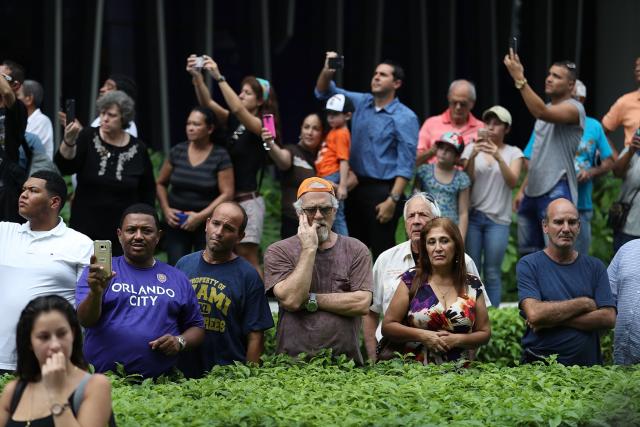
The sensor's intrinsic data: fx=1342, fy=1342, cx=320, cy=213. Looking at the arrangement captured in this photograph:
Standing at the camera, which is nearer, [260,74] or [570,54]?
[260,74]

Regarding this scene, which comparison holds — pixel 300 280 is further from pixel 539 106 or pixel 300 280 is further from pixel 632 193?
pixel 632 193

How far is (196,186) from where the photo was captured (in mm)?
10875

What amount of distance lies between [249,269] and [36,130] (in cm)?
299

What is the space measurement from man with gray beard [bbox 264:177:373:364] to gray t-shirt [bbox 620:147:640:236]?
11.6ft

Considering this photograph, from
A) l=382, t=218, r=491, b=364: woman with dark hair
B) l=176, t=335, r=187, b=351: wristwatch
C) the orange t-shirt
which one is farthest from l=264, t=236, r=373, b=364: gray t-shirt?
the orange t-shirt

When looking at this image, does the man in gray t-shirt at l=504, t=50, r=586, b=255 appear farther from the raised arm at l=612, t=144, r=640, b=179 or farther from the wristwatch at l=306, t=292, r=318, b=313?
the wristwatch at l=306, t=292, r=318, b=313

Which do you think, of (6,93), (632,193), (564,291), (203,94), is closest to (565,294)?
(564,291)

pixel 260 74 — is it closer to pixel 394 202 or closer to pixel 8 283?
pixel 394 202

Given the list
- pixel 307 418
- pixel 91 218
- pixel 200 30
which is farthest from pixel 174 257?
pixel 200 30

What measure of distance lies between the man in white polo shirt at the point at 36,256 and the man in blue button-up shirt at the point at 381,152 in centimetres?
337

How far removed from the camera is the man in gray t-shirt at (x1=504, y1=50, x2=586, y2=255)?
10906 millimetres

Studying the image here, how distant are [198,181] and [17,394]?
5.04m

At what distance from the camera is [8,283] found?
8352 millimetres

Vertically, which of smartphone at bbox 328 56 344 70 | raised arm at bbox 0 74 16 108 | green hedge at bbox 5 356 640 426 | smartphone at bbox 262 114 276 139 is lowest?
green hedge at bbox 5 356 640 426
